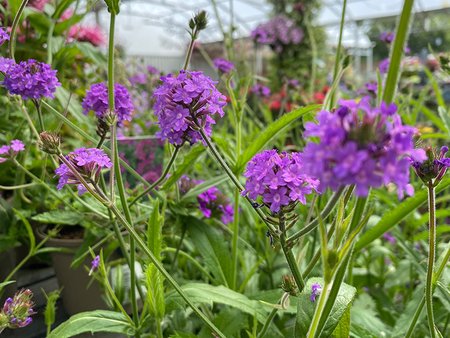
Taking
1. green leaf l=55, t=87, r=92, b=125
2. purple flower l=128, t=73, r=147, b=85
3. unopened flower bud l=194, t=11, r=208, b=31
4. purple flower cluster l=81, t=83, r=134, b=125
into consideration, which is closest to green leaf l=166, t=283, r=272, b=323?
purple flower cluster l=81, t=83, r=134, b=125

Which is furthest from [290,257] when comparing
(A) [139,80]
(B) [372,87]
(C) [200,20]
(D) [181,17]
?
(D) [181,17]

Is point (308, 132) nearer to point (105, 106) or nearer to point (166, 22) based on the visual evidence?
point (105, 106)

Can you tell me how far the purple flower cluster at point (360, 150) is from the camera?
27cm

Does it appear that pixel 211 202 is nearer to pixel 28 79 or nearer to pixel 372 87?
pixel 28 79

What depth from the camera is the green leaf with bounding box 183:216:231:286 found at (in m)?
0.79

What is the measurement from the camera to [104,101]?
2.17 feet

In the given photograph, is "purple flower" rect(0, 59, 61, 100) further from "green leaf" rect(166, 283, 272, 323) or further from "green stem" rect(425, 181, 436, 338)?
"green stem" rect(425, 181, 436, 338)

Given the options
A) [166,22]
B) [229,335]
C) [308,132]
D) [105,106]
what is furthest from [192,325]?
[166,22]

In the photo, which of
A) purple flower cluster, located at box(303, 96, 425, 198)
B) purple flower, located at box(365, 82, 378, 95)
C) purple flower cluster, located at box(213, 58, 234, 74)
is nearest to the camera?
purple flower cluster, located at box(303, 96, 425, 198)

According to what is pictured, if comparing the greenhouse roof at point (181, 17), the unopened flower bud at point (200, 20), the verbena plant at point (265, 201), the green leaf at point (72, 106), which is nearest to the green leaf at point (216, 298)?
the verbena plant at point (265, 201)

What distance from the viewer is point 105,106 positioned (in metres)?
0.67

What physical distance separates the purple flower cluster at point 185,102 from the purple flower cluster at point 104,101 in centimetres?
15

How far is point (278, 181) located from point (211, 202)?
466mm

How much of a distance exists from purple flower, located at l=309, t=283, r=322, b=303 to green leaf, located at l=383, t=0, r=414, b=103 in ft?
0.80
